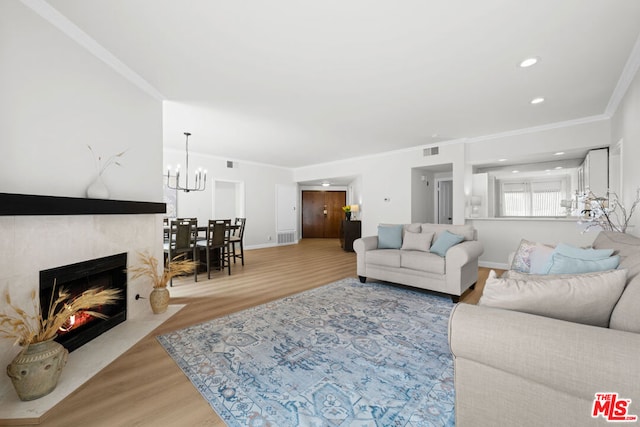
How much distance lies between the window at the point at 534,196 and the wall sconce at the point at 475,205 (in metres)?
1.47

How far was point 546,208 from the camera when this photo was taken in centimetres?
613

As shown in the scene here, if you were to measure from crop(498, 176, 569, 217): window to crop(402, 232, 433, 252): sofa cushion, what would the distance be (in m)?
3.94

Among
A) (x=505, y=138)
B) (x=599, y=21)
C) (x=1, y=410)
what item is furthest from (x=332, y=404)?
(x=505, y=138)

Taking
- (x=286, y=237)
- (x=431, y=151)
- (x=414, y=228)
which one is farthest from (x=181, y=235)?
(x=431, y=151)

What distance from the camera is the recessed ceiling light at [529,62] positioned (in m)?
2.49

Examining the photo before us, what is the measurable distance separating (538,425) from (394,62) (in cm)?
276

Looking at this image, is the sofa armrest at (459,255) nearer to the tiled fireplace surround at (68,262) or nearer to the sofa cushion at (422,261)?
the sofa cushion at (422,261)

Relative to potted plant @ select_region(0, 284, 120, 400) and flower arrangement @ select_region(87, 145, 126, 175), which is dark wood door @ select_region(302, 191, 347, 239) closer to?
flower arrangement @ select_region(87, 145, 126, 175)

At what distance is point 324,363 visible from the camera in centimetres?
196

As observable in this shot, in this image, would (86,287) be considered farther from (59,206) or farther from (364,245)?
(364,245)

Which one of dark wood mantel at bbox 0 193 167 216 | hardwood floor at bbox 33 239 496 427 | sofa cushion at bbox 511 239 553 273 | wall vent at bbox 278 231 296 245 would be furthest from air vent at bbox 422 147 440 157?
dark wood mantel at bbox 0 193 167 216

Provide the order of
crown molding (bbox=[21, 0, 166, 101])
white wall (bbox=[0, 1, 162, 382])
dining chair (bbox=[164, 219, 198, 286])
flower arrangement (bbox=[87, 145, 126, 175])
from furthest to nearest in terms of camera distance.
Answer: dining chair (bbox=[164, 219, 198, 286]), flower arrangement (bbox=[87, 145, 126, 175]), crown molding (bbox=[21, 0, 166, 101]), white wall (bbox=[0, 1, 162, 382])

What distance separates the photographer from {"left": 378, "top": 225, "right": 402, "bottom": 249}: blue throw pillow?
164 inches

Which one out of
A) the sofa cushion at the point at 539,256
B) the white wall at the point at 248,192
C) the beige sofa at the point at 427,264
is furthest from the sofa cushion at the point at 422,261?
the white wall at the point at 248,192
